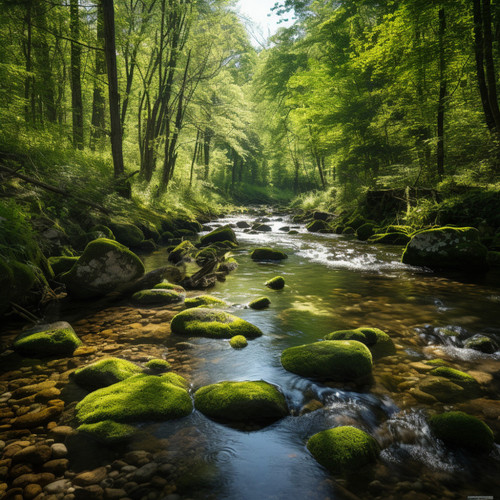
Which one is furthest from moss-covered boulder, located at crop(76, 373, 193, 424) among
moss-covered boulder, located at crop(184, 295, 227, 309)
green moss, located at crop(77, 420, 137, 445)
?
moss-covered boulder, located at crop(184, 295, 227, 309)

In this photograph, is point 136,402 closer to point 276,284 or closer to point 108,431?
point 108,431

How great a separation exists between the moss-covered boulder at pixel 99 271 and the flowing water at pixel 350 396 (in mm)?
2016

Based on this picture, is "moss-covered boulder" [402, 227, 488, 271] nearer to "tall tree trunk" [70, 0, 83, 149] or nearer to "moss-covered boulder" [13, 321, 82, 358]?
"moss-covered boulder" [13, 321, 82, 358]

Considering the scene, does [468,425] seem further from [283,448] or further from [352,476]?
[283,448]

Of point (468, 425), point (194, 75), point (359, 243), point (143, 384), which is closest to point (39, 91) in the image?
point (194, 75)

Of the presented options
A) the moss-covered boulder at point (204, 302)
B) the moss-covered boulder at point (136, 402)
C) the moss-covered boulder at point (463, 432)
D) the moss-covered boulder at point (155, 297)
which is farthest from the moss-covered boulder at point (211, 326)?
the moss-covered boulder at point (463, 432)

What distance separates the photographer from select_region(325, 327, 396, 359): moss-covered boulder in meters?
4.11

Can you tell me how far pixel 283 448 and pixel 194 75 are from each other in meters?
20.9

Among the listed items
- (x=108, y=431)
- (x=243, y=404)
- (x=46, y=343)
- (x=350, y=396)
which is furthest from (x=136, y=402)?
(x=350, y=396)

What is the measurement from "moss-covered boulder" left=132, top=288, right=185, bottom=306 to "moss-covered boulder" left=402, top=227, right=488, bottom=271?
6561mm

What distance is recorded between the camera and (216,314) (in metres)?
5.04

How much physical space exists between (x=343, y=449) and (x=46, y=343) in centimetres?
357

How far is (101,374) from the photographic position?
3213mm

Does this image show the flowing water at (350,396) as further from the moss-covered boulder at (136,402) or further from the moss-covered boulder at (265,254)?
the moss-covered boulder at (265,254)
